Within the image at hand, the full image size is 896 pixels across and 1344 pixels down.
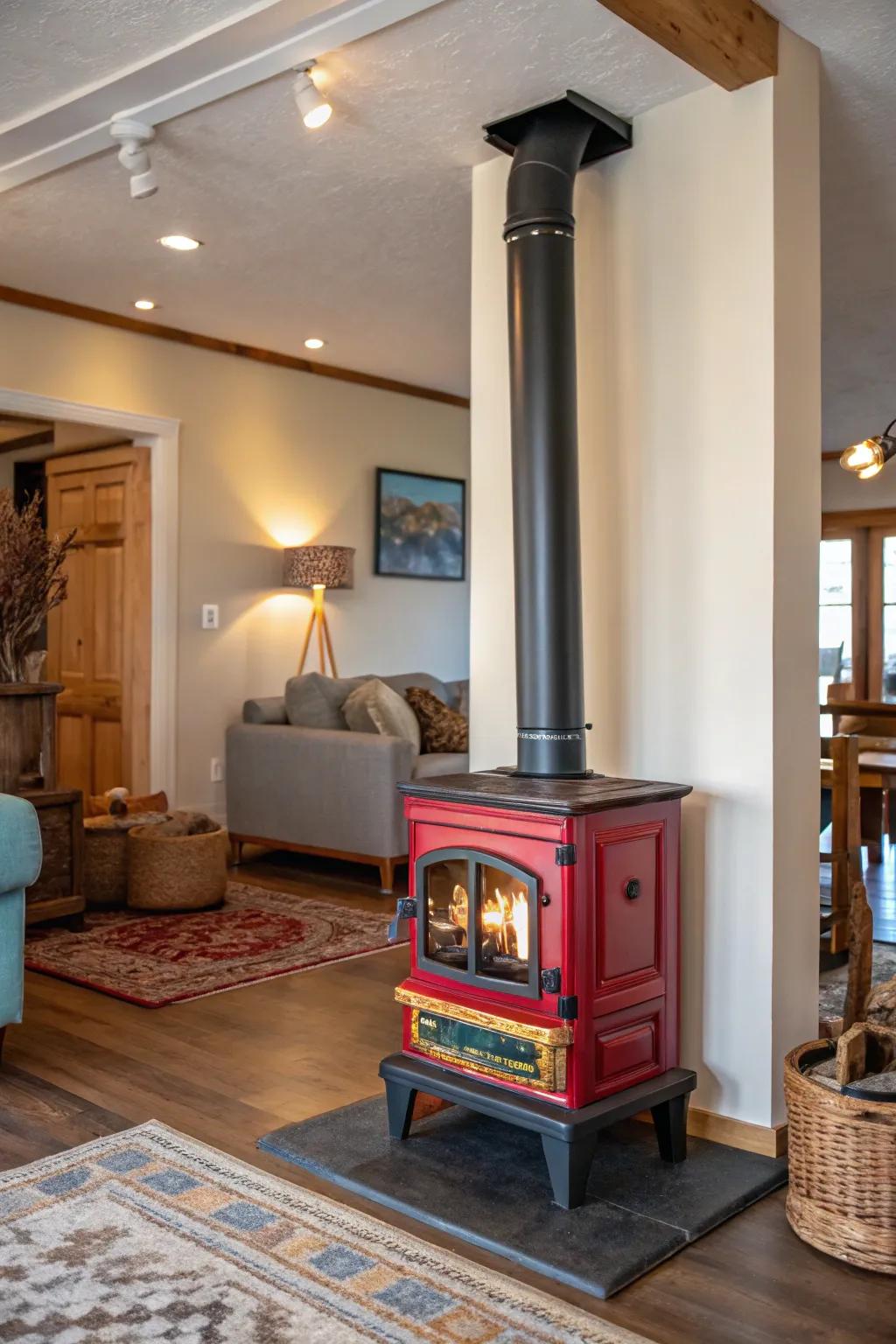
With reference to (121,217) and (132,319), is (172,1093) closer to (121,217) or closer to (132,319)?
(121,217)

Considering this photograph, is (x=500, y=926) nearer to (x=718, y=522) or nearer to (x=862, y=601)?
(x=718, y=522)

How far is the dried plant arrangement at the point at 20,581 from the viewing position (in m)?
4.20

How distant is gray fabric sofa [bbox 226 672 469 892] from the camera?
5090mm

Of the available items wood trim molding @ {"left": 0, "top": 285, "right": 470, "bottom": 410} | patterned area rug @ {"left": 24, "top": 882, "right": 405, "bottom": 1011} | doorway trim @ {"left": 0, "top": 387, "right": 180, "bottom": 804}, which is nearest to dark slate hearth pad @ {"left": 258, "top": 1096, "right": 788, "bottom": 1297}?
patterned area rug @ {"left": 24, "top": 882, "right": 405, "bottom": 1011}

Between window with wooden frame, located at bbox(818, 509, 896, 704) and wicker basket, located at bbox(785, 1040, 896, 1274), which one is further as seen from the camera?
window with wooden frame, located at bbox(818, 509, 896, 704)

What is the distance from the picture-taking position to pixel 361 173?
3496mm

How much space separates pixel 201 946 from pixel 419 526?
348cm

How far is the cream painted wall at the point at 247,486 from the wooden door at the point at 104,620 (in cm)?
20

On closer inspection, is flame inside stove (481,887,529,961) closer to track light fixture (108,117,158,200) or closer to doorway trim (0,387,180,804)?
track light fixture (108,117,158,200)

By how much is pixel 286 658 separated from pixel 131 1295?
177 inches

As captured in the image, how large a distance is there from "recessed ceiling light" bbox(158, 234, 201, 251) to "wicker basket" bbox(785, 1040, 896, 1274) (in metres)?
3.37

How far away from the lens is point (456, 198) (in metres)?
3.71

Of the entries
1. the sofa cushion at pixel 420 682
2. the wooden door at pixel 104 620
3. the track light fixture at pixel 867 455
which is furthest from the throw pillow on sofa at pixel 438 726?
the track light fixture at pixel 867 455

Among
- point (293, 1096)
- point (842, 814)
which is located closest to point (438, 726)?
point (842, 814)
